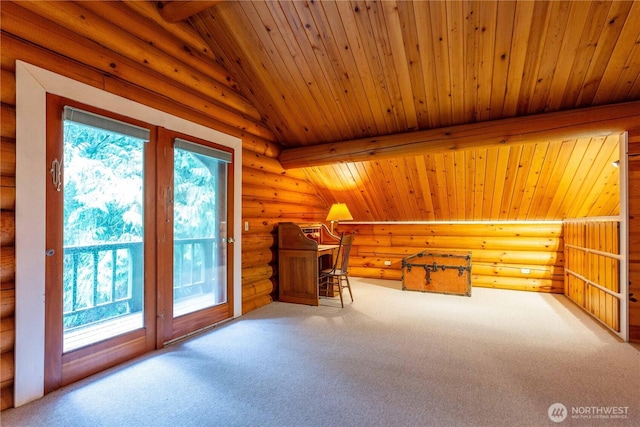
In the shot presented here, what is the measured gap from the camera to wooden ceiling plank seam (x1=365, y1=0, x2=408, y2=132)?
259cm

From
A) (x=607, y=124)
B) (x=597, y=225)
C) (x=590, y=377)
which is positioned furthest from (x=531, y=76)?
(x=590, y=377)

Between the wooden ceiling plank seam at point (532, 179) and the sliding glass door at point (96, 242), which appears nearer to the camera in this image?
the sliding glass door at point (96, 242)

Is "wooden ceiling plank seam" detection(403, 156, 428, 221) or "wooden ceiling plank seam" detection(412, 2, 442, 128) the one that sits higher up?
"wooden ceiling plank seam" detection(412, 2, 442, 128)

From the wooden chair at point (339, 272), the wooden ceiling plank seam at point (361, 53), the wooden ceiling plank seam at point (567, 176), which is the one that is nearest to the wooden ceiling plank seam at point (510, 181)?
the wooden ceiling plank seam at point (567, 176)

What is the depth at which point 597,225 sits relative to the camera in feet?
11.1

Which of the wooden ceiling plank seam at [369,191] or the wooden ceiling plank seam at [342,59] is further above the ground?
the wooden ceiling plank seam at [342,59]

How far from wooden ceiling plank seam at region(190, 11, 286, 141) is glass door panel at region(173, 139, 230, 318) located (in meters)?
0.91

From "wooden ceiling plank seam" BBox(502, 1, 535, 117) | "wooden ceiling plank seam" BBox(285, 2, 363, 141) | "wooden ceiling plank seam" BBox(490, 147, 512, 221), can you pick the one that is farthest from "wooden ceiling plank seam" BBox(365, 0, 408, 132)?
"wooden ceiling plank seam" BBox(490, 147, 512, 221)

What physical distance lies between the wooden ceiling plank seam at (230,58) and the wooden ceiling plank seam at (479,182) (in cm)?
265

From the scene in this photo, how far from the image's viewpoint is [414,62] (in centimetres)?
293

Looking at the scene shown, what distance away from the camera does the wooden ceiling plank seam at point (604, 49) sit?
Answer: 2.27 meters

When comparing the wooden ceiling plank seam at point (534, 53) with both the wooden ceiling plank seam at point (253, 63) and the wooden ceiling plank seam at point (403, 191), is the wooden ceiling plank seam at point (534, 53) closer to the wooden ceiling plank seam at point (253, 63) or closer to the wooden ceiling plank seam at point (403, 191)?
the wooden ceiling plank seam at point (403, 191)

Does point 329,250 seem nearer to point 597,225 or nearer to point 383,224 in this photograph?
point 383,224

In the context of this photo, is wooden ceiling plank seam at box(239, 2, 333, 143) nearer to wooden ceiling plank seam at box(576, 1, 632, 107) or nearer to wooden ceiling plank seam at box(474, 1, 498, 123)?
wooden ceiling plank seam at box(474, 1, 498, 123)
